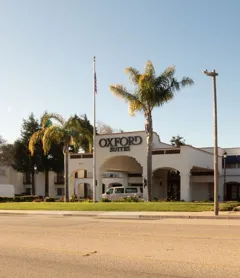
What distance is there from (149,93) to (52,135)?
1034cm

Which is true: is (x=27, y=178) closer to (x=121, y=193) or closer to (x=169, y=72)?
(x=121, y=193)

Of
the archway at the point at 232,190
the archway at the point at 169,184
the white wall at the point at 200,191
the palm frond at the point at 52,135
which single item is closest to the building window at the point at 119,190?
the palm frond at the point at 52,135

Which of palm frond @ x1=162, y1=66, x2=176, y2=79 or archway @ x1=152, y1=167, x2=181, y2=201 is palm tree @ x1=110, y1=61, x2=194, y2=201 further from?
archway @ x1=152, y1=167, x2=181, y2=201

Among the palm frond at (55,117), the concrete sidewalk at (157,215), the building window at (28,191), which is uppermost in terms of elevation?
the palm frond at (55,117)

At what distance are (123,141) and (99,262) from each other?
29.3m

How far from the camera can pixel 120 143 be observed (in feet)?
126

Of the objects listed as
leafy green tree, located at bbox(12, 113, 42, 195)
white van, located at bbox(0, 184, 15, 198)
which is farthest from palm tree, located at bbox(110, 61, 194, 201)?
leafy green tree, located at bbox(12, 113, 42, 195)

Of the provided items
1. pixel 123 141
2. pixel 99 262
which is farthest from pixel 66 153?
pixel 99 262

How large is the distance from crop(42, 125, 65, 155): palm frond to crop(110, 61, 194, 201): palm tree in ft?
24.4

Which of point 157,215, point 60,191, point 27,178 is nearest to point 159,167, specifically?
point 157,215

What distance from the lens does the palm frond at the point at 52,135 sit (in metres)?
38.0

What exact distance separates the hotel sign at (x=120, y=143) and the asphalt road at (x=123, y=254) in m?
23.3

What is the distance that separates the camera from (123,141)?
125 feet

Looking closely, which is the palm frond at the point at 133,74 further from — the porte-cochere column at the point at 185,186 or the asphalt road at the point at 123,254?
the asphalt road at the point at 123,254
